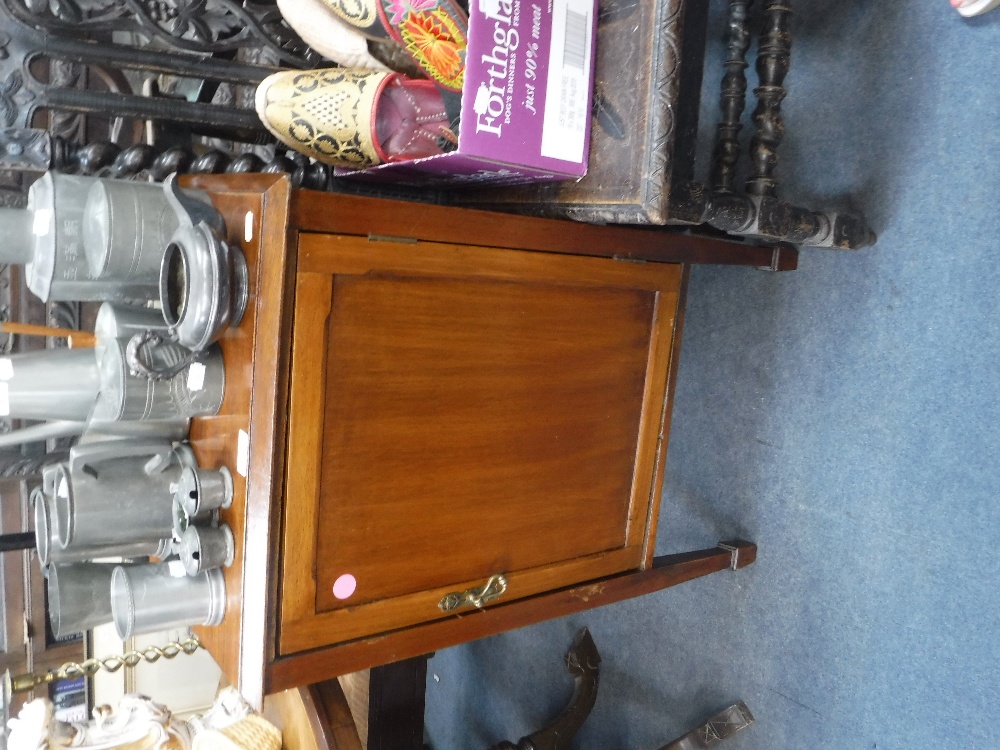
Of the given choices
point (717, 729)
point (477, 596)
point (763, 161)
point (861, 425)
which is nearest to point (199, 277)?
point (477, 596)

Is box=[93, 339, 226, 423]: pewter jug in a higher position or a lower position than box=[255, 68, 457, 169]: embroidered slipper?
lower

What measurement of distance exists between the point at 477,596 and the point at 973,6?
0.94m

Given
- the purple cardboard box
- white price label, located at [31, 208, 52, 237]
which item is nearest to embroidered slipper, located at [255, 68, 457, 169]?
the purple cardboard box

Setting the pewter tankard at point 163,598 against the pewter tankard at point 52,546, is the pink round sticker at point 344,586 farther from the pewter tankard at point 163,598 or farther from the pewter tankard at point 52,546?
the pewter tankard at point 52,546

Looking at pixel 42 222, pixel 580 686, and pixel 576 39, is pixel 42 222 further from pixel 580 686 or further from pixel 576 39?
pixel 580 686

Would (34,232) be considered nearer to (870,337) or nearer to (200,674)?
(870,337)

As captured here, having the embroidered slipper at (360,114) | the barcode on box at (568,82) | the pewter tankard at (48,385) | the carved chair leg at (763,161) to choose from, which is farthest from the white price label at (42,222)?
the carved chair leg at (763,161)

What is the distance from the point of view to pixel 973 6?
0.92 m

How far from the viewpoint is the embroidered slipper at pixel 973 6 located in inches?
35.8

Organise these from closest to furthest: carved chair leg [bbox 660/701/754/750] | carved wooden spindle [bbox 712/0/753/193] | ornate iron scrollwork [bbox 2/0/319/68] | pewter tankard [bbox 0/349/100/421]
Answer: pewter tankard [bbox 0/349/100/421]
ornate iron scrollwork [bbox 2/0/319/68]
carved wooden spindle [bbox 712/0/753/193]
carved chair leg [bbox 660/701/754/750]

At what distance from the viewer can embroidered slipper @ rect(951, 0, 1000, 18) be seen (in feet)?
2.98

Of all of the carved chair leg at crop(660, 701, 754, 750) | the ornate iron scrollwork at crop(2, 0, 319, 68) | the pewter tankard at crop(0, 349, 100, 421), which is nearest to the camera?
the pewter tankard at crop(0, 349, 100, 421)

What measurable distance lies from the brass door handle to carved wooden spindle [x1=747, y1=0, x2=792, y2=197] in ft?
1.95

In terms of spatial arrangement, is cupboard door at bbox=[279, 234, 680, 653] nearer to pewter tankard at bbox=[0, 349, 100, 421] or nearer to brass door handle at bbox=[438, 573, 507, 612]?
brass door handle at bbox=[438, 573, 507, 612]
